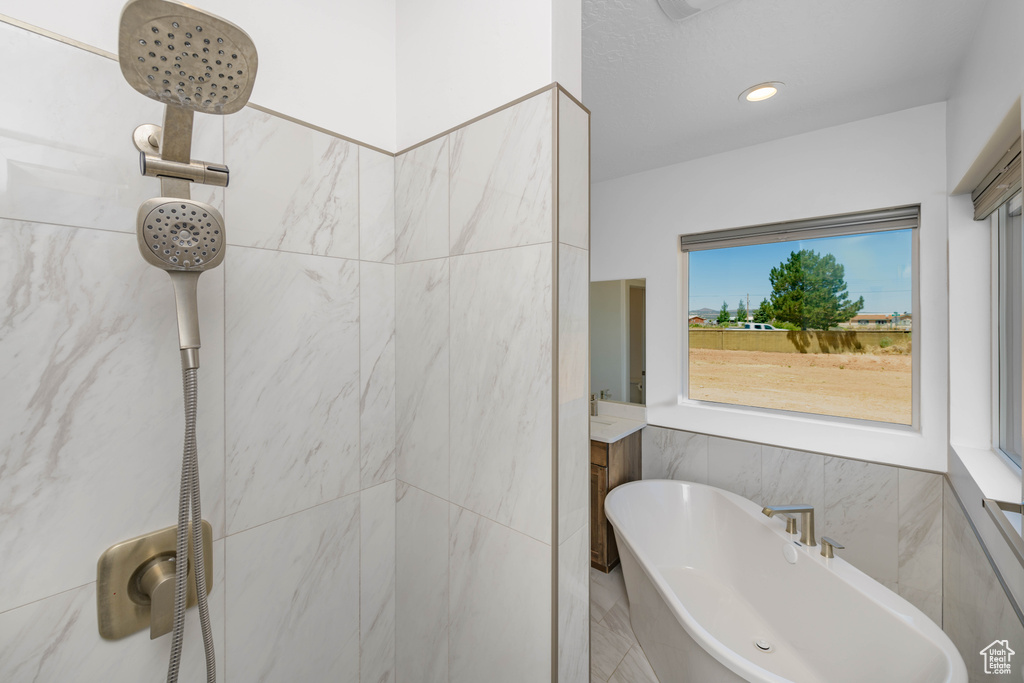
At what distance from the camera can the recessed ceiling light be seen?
1.69m

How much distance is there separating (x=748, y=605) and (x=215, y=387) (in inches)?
94.6

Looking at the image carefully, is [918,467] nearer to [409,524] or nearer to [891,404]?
[891,404]

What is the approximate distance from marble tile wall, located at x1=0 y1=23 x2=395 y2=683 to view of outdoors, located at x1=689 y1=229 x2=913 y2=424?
6.97ft

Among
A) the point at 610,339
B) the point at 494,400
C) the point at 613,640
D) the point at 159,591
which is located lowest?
the point at 613,640

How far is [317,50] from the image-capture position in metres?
0.93

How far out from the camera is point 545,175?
2.57 ft

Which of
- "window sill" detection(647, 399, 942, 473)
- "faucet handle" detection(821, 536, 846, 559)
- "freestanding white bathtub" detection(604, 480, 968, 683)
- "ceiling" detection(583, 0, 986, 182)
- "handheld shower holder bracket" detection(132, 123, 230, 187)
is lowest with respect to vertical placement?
"freestanding white bathtub" detection(604, 480, 968, 683)

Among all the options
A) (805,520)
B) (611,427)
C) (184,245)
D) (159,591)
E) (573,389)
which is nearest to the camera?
(184,245)

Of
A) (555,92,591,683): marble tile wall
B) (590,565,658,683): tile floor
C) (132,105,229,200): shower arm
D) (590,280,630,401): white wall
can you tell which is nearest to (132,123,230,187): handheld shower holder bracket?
(132,105,229,200): shower arm

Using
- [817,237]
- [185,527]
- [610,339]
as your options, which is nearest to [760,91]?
[817,237]

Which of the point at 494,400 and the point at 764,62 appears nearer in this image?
the point at 494,400

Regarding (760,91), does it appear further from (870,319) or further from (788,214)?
(870,319)

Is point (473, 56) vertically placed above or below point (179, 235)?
above

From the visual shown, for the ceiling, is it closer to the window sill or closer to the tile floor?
the window sill
